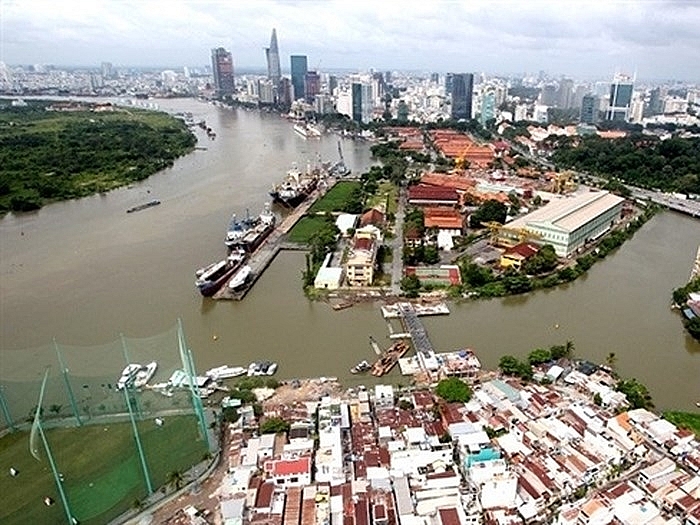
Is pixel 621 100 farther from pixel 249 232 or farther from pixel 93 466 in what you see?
pixel 93 466

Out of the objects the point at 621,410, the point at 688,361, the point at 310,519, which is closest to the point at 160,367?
the point at 310,519

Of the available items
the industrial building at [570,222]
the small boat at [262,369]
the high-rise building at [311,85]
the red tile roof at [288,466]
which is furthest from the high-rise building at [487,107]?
the red tile roof at [288,466]

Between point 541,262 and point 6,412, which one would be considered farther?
point 541,262

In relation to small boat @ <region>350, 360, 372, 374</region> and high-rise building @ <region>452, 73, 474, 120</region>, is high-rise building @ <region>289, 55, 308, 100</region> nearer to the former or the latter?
high-rise building @ <region>452, 73, 474, 120</region>

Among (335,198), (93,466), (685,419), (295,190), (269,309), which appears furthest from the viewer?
(335,198)

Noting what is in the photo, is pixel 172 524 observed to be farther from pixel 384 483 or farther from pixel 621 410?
pixel 621 410

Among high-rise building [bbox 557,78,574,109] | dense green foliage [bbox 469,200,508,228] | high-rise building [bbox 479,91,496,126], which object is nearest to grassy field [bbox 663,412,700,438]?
dense green foliage [bbox 469,200,508,228]

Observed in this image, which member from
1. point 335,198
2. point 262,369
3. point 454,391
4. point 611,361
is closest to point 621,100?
point 335,198

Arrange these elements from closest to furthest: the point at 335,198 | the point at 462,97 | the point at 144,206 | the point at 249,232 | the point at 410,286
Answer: the point at 410,286
the point at 249,232
the point at 144,206
the point at 335,198
the point at 462,97
